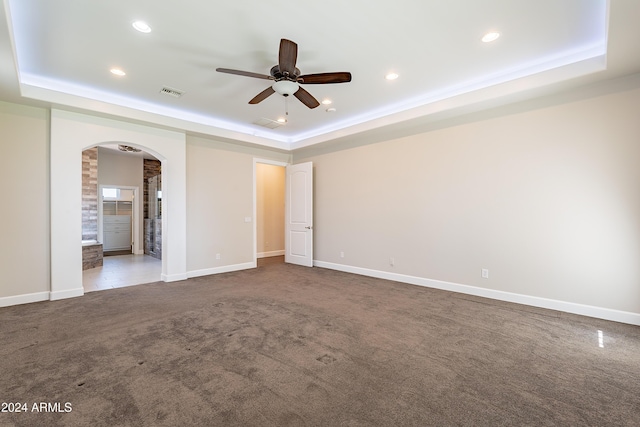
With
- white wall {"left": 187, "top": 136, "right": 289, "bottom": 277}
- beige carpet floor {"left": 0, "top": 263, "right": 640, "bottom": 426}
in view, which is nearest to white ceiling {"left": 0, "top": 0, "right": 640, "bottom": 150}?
white wall {"left": 187, "top": 136, "right": 289, "bottom": 277}

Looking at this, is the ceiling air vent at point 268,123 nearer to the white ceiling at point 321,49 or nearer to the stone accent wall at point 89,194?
the white ceiling at point 321,49

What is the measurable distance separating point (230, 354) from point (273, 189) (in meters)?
6.56

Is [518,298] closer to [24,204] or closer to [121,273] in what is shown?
[24,204]

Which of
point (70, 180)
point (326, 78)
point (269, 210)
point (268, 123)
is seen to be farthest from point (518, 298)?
point (70, 180)

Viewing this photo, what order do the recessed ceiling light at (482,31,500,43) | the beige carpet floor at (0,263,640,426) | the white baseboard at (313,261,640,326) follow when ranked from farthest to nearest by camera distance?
the white baseboard at (313,261,640,326) → the recessed ceiling light at (482,31,500,43) → the beige carpet floor at (0,263,640,426)

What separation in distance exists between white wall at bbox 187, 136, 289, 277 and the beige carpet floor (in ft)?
6.09

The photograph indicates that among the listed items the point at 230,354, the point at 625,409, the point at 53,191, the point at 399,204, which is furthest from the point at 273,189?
the point at 625,409

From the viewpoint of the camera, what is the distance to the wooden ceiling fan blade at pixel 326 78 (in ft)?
9.62

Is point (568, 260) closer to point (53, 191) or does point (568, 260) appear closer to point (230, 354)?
point (230, 354)

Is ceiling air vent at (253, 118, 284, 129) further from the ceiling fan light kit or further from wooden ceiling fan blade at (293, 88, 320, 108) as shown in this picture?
the ceiling fan light kit

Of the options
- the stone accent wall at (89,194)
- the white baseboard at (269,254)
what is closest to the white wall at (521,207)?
the white baseboard at (269,254)

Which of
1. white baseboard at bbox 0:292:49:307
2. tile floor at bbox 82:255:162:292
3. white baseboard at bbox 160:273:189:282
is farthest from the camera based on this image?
white baseboard at bbox 160:273:189:282

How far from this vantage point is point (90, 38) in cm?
293

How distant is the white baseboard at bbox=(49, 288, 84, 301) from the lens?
413 centimetres
